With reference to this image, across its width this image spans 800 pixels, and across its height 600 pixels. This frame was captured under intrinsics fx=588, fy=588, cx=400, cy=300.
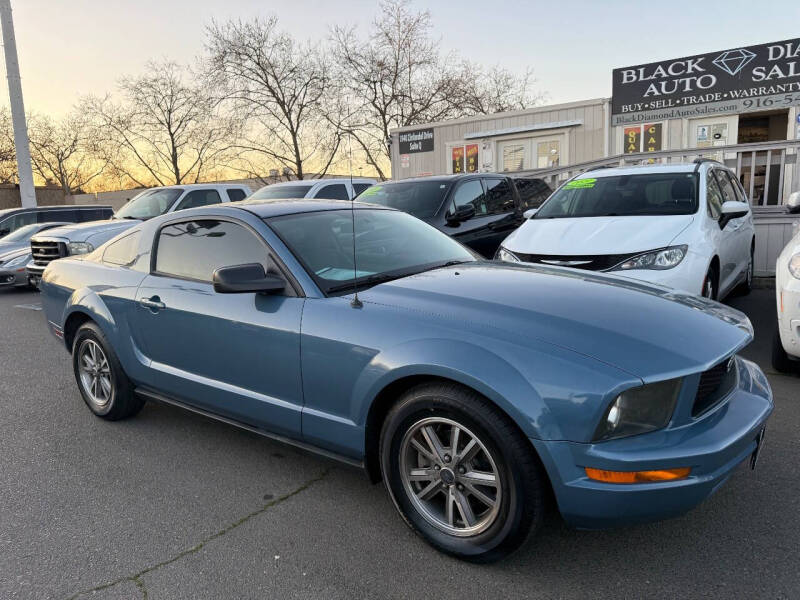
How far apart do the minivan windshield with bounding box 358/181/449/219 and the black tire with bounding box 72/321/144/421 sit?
14.0ft

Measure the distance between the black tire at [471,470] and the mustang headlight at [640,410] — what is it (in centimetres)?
→ 30

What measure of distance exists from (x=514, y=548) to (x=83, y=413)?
139 inches

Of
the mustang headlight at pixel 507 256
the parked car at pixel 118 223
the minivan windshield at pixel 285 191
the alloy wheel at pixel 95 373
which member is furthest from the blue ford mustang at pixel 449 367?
the minivan windshield at pixel 285 191

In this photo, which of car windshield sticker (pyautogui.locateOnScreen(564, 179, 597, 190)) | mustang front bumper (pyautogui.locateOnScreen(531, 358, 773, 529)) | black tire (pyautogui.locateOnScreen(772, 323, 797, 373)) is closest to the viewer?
mustang front bumper (pyautogui.locateOnScreen(531, 358, 773, 529))

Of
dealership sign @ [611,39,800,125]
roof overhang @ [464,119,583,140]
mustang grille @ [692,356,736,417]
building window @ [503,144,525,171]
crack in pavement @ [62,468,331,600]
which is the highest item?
dealership sign @ [611,39,800,125]

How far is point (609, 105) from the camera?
1497 centimetres

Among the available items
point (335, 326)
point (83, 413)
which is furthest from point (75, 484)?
point (335, 326)

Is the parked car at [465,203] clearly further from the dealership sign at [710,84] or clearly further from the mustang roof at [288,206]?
the dealership sign at [710,84]

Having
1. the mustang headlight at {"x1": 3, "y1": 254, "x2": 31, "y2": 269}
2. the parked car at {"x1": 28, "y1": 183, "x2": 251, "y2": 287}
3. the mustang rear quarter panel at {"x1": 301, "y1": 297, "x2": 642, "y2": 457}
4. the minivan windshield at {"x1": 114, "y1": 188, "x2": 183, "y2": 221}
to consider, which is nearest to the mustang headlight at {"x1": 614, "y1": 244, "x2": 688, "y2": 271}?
the mustang rear quarter panel at {"x1": 301, "y1": 297, "x2": 642, "y2": 457}

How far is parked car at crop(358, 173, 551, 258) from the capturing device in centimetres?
759

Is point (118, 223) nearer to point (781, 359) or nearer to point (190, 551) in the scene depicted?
point (190, 551)

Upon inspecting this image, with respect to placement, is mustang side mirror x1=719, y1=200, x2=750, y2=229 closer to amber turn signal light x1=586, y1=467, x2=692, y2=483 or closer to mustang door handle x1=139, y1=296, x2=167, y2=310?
amber turn signal light x1=586, y1=467, x2=692, y2=483

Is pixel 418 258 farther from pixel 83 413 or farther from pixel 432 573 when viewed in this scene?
pixel 83 413

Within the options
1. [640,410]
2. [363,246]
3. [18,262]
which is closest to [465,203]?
[363,246]
